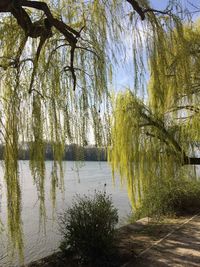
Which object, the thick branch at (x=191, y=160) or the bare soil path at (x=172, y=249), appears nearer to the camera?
the bare soil path at (x=172, y=249)

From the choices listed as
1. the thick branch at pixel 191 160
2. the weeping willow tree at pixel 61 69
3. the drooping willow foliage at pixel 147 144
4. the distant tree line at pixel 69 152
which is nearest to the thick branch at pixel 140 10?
the weeping willow tree at pixel 61 69

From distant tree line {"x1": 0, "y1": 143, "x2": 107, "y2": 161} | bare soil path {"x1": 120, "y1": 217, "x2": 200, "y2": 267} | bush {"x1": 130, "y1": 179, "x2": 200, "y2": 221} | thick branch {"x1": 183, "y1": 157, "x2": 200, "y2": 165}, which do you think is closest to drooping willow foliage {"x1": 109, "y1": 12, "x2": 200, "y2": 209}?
thick branch {"x1": 183, "y1": 157, "x2": 200, "y2": 165}

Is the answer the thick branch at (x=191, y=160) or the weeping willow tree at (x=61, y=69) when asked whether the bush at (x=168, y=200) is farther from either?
the weeping willow tree at (x=61, y=69)

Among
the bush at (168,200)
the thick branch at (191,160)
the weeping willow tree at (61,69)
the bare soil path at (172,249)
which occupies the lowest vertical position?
the bare soil path at (172,249)

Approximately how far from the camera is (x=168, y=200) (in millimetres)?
8680

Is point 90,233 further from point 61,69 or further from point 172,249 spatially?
point 61,69

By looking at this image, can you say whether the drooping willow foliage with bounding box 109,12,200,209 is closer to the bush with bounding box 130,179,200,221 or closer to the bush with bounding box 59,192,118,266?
the bush with bounding box 130,179,200,221

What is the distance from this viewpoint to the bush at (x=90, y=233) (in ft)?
15.6

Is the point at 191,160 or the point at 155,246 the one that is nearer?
the point at 155,246

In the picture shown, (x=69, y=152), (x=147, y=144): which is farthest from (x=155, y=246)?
(x=147, y=144)

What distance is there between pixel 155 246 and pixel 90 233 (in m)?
1.16

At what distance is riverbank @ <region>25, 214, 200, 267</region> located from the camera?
4797 millimetres

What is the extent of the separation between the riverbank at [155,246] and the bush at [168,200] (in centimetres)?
89

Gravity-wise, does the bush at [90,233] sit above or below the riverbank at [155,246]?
above
